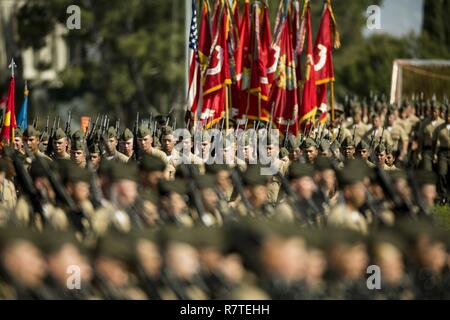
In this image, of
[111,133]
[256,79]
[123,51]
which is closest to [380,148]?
[111,133]

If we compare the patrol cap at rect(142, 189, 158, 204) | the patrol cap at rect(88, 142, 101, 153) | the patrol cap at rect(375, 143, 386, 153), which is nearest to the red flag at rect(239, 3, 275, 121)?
the patrol cap at rect(375, 143, 386, 153)

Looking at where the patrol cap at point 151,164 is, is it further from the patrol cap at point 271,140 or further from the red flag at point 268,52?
the red flag at point 268,52

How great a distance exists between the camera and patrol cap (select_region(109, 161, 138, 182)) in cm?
818

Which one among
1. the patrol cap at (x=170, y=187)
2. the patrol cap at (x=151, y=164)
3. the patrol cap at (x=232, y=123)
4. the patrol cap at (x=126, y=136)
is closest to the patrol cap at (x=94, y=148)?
the patrol cap at (x=126, y=136)

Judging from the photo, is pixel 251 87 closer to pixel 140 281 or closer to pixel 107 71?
pixel 140 281

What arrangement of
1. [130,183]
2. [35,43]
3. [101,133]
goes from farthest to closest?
[35,43] < [101,133] < [130,183]

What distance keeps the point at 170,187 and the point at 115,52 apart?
33773 mm

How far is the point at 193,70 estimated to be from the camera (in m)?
15.7

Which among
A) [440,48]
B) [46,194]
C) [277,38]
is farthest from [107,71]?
[46,194]

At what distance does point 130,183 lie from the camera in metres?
8.15

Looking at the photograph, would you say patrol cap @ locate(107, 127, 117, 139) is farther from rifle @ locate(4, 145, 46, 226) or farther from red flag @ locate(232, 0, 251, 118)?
rifle @ locate(4, 145, 46, 226)

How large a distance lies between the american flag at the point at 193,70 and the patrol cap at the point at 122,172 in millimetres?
7216

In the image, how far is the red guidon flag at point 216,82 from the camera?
50.5 feet

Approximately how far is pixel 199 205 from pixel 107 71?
3360 cm
